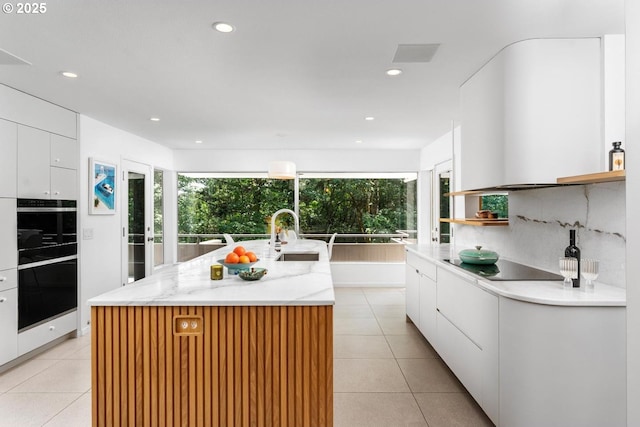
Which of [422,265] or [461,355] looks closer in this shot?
[461,355]

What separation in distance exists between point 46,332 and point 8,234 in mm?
1037

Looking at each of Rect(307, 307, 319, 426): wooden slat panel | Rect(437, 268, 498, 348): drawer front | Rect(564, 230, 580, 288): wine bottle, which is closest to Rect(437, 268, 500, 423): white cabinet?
Rect(437, 268, 498, 348): drawer front

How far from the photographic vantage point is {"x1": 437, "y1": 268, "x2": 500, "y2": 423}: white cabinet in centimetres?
220

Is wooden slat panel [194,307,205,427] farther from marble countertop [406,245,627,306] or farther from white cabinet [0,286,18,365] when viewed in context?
white cabinet [0,286,18,365]

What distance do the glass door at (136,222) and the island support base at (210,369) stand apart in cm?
346

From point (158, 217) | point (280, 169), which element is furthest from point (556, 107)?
point (158, 217)

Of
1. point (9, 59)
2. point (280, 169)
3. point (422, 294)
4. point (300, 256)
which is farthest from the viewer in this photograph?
point (280, 169)

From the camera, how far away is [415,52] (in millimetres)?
2516

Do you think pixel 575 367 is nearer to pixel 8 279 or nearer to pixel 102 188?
pixel 8 279

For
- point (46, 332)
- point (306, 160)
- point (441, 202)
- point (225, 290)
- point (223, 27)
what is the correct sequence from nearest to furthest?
point (225, 290) → point (223, 27) → point (46, 332) → point (441, 202) → point (306, 160)

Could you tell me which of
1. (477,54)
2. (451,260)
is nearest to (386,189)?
(451,260)

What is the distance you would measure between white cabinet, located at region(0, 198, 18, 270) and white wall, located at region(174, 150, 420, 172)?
137 inches

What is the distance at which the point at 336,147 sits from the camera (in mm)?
6340

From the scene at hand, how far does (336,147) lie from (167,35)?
167 inches
